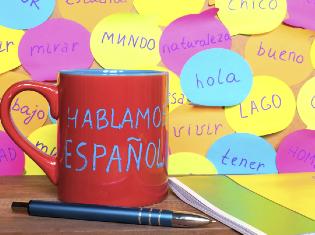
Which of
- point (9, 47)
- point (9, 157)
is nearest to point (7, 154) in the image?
point (9, 157)

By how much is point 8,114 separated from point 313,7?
0.42 meters

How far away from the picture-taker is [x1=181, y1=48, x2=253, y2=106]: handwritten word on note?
2.16ft

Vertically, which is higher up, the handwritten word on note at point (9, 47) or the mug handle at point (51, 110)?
the handwritten word on note at point (9, 47)

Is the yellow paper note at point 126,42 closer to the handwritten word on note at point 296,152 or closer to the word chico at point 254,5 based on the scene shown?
the word chico at point 254,5

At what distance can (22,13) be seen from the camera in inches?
24.8

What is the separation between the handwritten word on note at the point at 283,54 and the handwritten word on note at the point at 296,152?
73 mm

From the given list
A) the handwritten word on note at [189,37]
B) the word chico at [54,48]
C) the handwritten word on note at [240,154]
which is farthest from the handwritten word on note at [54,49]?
the handwritten word on note at [240,154]

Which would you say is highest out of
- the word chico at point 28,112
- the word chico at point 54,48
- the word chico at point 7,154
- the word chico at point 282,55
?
the word chico at point 54,48

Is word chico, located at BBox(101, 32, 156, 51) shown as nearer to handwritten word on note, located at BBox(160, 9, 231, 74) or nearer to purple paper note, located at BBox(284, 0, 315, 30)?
handwritten word on note, located at BBox(160, 9, 231, 74)

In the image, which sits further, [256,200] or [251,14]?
[251,14]

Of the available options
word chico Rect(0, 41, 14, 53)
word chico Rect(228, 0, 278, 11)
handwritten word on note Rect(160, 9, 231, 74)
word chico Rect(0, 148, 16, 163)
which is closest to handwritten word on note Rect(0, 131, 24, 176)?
word chico Rect(0, 148, 16, 163)

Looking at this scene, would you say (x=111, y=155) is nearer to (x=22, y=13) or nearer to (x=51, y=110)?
(x=51, y=110)

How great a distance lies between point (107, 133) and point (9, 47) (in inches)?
8.7

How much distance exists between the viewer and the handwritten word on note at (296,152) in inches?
26.7
